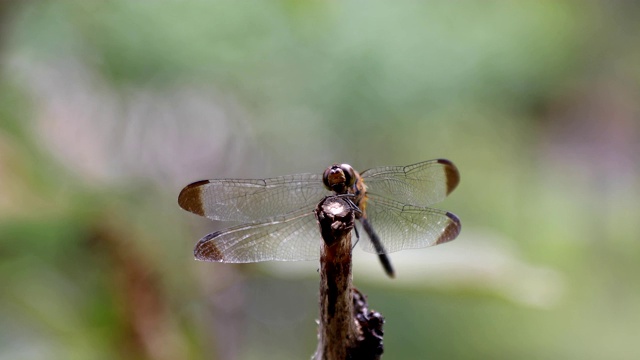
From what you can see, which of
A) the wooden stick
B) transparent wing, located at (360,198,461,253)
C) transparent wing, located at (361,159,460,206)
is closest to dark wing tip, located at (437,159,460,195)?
transparent wing, located at (361,159,460,206)

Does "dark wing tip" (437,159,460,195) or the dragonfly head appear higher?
"dark wing tip" (437,159,460,195)

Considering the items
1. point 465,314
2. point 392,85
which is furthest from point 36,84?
point 465,314

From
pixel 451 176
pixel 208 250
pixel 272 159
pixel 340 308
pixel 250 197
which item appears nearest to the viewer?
pixel 340 308

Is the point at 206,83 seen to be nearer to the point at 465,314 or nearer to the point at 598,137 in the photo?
the point at 465,314

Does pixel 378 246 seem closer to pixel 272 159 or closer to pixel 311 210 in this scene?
pixel 311 210

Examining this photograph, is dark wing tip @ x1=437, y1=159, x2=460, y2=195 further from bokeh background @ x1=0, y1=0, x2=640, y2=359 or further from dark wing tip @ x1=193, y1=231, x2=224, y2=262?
dark wing tip @ x1=193, y1=231, x2=224, y2=262

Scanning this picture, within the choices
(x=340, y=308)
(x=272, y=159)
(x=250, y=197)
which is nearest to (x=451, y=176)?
(x=250, y=197)
